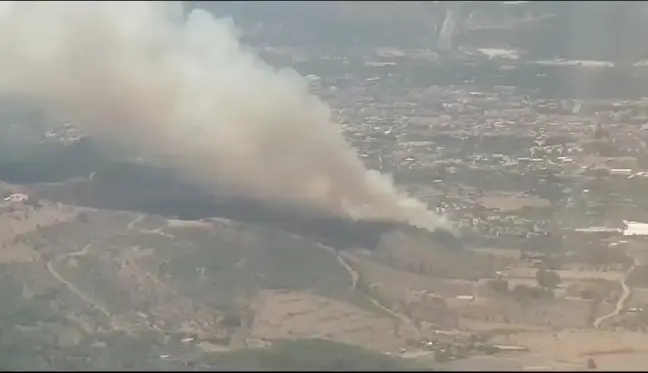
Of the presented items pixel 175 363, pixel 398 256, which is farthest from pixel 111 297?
pixel 398 256

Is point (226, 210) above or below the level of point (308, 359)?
above

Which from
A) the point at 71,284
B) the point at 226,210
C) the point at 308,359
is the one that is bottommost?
the point at 308,359

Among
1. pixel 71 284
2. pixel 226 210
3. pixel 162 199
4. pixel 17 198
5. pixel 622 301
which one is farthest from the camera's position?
pixel 162 199

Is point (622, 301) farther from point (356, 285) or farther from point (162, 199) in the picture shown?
point (162, 199)

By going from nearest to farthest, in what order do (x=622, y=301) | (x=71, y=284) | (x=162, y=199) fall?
(x=71, y=284), (x=622, y=301), (x=162, y=199)

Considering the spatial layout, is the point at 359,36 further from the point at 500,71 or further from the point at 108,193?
the point at 108,193

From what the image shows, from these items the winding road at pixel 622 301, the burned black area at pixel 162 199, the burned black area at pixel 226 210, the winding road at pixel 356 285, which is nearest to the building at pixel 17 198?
the burned black area at pixel 162 199

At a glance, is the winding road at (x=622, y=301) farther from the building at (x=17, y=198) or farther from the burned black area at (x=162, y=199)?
the building at (x=17, y=198)

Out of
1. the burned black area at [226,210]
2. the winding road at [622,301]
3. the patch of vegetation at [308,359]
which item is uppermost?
the burned black area at [226,210]

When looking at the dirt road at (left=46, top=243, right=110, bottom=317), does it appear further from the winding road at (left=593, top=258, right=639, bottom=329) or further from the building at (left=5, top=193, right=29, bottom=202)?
the winding road at (left=593, top=258, right=639, bottom=329)

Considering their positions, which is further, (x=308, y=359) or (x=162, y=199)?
(x=162, y=199)

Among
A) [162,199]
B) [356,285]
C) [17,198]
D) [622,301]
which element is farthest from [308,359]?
[17,198]
